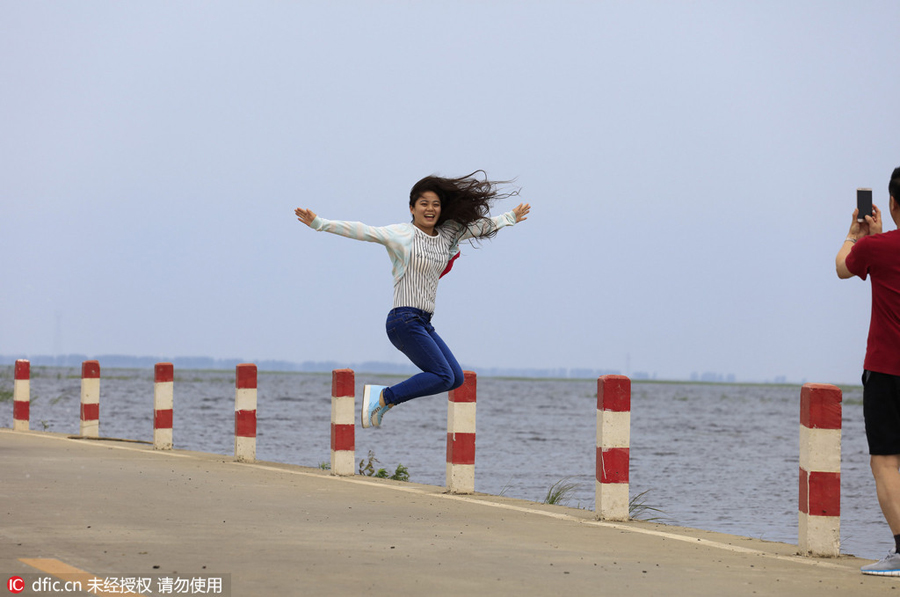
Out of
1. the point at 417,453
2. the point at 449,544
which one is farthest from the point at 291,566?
the point at 417,453

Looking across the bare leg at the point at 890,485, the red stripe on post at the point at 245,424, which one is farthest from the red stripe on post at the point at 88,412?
the bare leg at the point at 890,485

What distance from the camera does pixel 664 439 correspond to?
1095 inches

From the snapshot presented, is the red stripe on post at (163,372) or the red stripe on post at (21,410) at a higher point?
the red stripe on post at (163,372)

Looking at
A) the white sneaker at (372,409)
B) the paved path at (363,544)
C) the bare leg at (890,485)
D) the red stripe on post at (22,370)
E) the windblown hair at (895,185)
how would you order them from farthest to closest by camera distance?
the red stripe on post at (22,370) < the white sneaker at (372,409) < the windblown hair at (895,185) < the bare leg at (890,485) < the paved path at (363,544)

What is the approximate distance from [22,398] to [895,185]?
520 inches

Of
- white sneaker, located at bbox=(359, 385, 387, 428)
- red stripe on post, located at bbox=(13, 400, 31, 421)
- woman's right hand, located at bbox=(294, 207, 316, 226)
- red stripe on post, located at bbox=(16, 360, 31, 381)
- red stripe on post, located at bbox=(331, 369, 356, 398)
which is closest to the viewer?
woman's right hand, located at bbox=(294, 207, 316, 226)

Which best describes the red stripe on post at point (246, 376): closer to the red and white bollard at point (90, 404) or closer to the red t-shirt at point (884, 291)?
the red and white bollard at point (90, 404)

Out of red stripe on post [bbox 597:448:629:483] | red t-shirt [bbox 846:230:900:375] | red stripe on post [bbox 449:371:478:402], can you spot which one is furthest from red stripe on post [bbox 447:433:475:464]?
red t-shirt [bbox 846:230:900:375]

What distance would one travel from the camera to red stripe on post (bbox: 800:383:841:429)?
642cm

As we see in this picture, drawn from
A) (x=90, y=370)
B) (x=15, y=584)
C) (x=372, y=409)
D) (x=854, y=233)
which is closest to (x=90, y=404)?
(x=90, y=370)

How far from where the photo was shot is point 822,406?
21.2 feet

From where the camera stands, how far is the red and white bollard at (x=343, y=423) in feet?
34.2

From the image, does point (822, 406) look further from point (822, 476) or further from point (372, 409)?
point (372, 409)

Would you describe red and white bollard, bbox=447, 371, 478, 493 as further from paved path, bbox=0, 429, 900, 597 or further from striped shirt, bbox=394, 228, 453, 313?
striped shirt, bbox=394, 228, 453, 313
